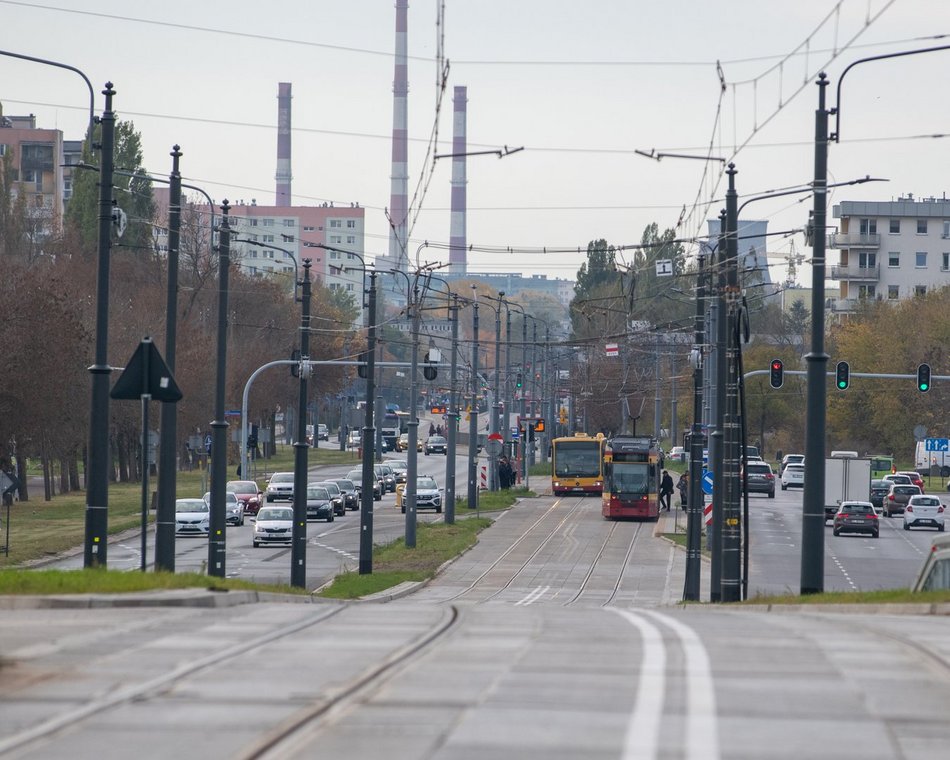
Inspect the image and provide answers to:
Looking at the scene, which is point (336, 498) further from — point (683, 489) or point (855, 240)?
point (855, 240)

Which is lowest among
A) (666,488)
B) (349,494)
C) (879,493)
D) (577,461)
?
(349,494)

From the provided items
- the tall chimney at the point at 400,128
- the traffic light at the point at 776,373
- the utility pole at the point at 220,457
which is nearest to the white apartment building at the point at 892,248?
the tall chimney at the point at 400,128

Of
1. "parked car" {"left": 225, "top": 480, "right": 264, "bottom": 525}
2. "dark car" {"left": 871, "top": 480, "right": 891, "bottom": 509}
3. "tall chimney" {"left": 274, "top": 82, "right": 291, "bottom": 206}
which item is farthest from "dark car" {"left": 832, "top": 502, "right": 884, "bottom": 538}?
"tall chimney" {"left": 274, "top": 82, "right": 291, "bottom": 206}

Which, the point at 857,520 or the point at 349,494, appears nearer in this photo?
the point at 857,520

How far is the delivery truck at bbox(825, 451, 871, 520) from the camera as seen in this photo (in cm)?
6438

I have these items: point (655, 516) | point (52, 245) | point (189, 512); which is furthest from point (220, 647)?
point (52, 245)

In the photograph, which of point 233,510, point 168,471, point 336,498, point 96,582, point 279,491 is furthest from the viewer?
point 336,498

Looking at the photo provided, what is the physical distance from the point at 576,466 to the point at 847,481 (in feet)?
52.1

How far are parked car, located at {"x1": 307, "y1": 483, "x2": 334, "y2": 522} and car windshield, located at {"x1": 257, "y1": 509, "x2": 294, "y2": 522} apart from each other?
1017 centimetres

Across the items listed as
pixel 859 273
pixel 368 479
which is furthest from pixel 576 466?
pixel 859 273

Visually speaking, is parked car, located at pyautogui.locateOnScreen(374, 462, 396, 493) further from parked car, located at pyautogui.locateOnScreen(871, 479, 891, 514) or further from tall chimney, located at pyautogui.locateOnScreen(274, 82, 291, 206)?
tall chimney, located at pyautogui.locateOnScreen(274, 82, 291, 206)

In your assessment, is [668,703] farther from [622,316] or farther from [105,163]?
[622,316]

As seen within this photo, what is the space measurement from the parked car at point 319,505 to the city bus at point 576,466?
16.0 meters

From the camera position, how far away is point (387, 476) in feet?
280
